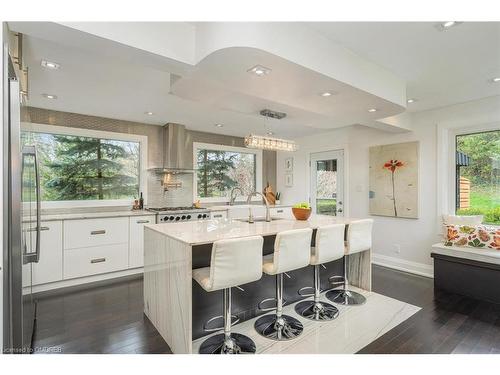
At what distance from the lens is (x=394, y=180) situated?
4332mm

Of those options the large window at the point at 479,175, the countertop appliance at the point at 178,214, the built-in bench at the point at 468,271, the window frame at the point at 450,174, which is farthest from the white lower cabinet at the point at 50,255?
the large window at the point at 479,175

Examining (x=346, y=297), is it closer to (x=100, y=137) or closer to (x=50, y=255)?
(x=50, y=255)

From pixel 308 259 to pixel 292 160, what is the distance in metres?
3.97

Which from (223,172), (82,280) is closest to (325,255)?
(82,280)

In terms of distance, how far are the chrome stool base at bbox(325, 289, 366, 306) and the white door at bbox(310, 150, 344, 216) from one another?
2.15 m

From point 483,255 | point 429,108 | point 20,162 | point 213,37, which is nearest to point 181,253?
point 20,162

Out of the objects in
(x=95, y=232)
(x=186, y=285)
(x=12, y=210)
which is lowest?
(x=186, y=285)

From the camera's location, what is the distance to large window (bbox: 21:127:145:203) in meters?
3.92

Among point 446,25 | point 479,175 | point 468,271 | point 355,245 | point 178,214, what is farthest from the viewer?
point 178,214

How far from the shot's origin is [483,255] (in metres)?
3.10

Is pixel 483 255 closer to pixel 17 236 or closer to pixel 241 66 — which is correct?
pixel 241 66

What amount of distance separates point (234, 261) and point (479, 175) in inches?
149

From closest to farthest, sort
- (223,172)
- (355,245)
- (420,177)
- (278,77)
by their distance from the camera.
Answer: (278,77) → (355,245) → (420,177) → (223,172)

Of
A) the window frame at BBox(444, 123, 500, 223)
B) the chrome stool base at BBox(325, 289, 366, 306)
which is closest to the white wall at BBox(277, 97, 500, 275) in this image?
the window frame at BBox(444, 123, 500, 223)
